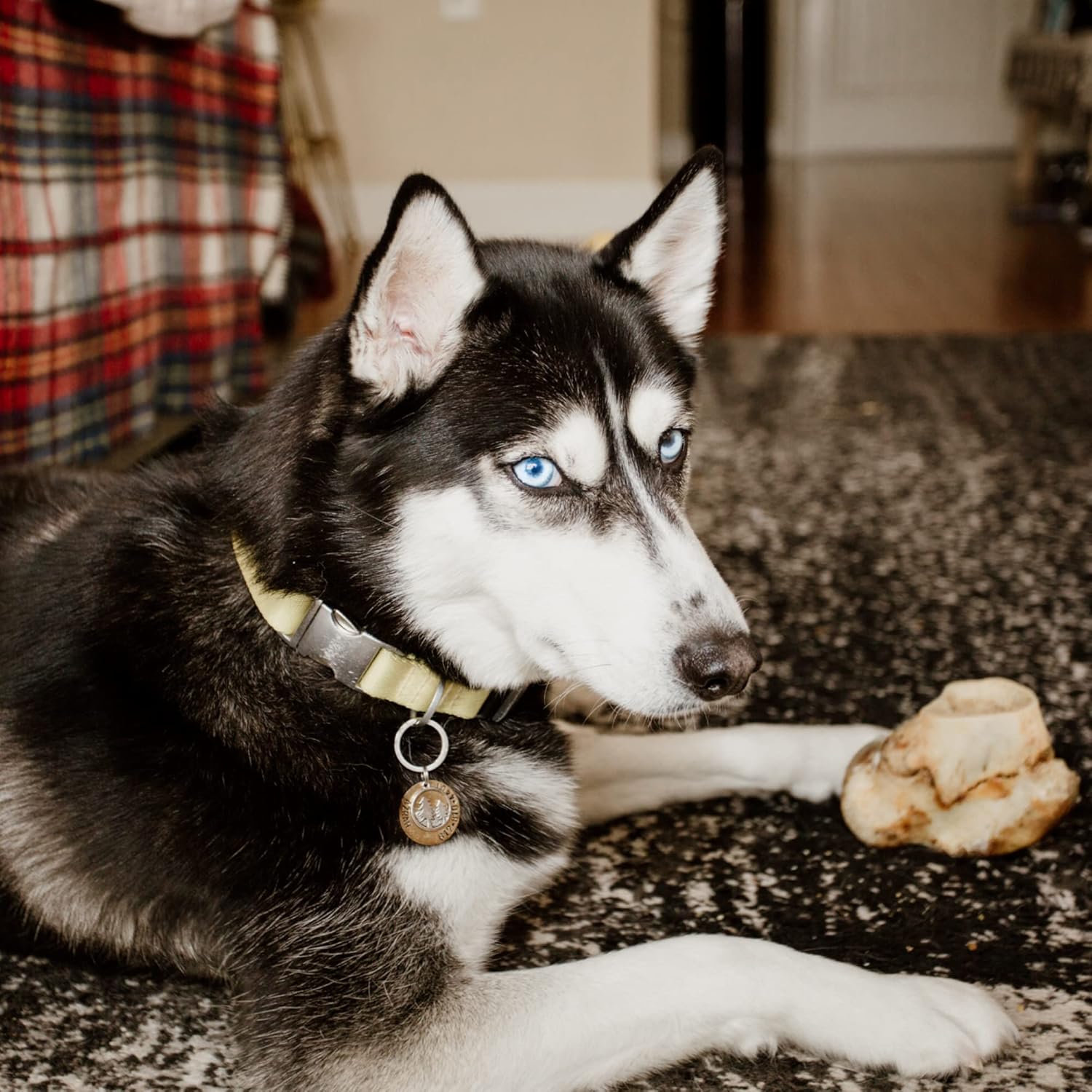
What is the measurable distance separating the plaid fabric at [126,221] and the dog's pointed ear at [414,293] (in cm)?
101

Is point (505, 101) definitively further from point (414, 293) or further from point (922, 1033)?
point (922, 1033)

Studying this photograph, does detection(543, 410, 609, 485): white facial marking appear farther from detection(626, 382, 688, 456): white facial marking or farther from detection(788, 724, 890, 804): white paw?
detection(788, 724, 890, 804): white paw

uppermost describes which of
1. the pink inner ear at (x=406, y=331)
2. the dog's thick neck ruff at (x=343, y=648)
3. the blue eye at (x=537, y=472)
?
the pink inner ear at (x=406, y=331)

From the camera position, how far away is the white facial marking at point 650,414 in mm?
1298

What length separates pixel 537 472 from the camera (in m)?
1.25

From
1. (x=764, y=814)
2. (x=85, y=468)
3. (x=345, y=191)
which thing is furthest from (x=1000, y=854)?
(x=345, y=191)

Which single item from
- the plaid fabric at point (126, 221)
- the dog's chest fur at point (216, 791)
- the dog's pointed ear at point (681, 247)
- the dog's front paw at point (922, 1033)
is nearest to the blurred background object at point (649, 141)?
the plaid fabric at point (126, 221)

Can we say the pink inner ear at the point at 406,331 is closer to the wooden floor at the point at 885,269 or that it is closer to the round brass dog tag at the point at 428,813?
the round brass dog tag at the point at 428,813

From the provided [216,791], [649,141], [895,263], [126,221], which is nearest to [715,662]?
[216,791]

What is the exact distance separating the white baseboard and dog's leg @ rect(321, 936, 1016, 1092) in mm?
5203

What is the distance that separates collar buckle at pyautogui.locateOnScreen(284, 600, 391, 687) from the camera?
1263mm

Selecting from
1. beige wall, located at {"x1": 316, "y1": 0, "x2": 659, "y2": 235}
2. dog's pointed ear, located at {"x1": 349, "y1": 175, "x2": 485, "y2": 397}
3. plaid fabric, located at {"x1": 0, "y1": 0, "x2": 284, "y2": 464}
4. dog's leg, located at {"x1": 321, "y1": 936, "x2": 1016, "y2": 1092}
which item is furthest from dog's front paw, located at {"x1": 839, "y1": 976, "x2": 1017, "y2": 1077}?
beige wall, located at {"x1": 316, "y1": 0, "x2": 659, "y2": 235}

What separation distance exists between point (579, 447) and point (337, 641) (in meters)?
0.33

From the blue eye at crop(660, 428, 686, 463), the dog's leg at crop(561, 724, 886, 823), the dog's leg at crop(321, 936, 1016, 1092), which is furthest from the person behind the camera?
the dog's leg at crop(561, 724, 886, 823)
